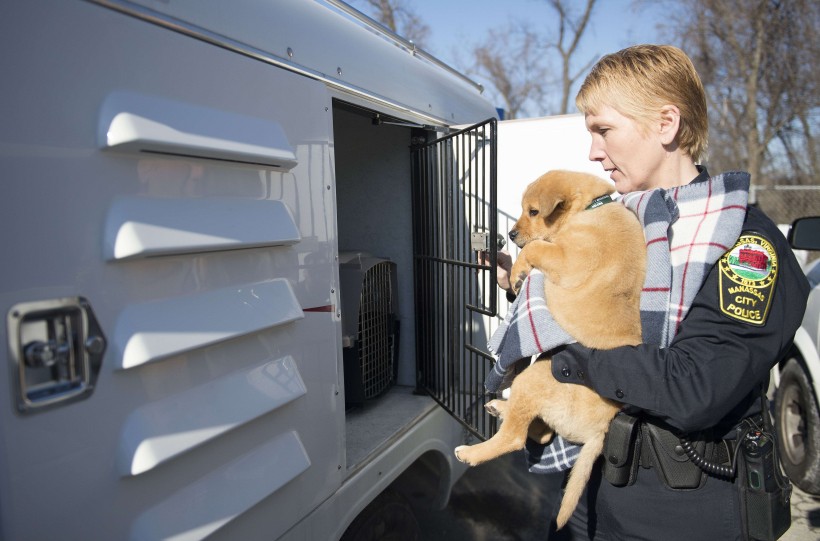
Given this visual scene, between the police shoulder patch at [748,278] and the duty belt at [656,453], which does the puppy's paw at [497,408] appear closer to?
the duty belt at [656,453]

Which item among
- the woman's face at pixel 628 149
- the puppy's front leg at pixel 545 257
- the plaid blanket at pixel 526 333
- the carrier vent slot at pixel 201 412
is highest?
the woman's face at pixel 628 149

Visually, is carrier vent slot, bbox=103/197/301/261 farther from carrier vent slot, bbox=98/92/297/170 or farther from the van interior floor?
the van interior floor

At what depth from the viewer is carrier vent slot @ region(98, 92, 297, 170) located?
104 centimetres

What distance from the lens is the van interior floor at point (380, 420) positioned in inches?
83.7

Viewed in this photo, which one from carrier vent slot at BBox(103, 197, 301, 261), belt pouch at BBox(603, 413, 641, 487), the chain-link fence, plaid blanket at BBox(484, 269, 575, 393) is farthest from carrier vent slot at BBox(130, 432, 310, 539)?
the chain-link fence

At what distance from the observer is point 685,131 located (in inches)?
57.2

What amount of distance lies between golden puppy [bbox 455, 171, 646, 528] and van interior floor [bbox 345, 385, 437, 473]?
0.50 meters

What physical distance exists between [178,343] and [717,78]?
706 inches

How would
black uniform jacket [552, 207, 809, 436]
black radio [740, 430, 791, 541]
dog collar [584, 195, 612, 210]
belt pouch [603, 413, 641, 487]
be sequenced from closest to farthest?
black uniform jacket [552, 207, 809, 436]
black radio [740, 430, 791, 541]
belt pouch [603, 413, 641, 487]
dog collar [584, 195, 612, 210]

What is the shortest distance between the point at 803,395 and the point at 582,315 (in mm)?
3377

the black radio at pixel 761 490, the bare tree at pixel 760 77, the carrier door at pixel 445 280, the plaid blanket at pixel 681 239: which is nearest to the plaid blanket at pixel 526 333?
the plaid blanket at pixel 681 239

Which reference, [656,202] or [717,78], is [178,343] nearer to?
[656,202]

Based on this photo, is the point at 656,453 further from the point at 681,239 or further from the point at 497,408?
the point at 497,408

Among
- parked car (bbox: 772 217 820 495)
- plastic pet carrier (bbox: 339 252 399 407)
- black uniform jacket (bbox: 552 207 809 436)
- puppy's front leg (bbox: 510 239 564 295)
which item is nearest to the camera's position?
black uniform jacket (bbox: 552 207 809 436)
